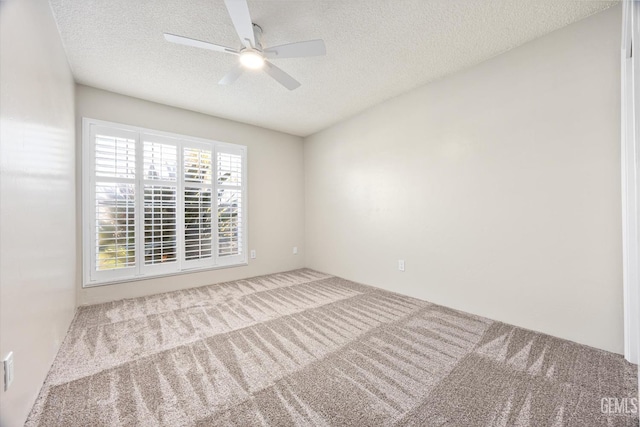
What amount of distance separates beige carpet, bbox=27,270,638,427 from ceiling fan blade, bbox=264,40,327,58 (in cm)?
225

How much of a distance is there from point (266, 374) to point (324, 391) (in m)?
0.41

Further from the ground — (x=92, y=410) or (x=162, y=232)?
(x=162, y=232)

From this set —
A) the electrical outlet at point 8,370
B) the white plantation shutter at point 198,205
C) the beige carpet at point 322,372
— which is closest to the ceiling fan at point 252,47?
the white plantation shutter at point 198,205

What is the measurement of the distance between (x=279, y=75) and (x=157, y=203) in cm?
231

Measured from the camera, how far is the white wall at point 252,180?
2.97 meters

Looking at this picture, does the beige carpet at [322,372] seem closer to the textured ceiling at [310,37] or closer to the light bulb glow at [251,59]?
the light bulb glow at [251,59]

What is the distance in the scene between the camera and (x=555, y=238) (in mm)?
2039

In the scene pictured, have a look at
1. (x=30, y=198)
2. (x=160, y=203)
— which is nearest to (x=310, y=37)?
(x=30, y=198)

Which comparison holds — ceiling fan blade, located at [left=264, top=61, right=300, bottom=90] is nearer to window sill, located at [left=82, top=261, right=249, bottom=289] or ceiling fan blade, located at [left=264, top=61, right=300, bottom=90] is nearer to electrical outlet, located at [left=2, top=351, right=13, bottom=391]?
electrical outlet, located at [left=2, top=351, right=13, bottom=391]

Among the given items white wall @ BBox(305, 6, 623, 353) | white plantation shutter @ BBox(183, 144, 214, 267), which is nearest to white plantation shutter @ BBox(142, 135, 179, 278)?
white plantation shutter @ BBox(183, 144, 214, 267)

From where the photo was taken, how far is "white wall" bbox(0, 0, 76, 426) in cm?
112

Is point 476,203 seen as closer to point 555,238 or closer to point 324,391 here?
point 555,238

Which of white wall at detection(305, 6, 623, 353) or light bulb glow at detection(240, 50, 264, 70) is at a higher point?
light bulb glow at detection(240, 50, 264, 70)

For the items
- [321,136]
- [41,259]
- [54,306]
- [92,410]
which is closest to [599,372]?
[92,410]
